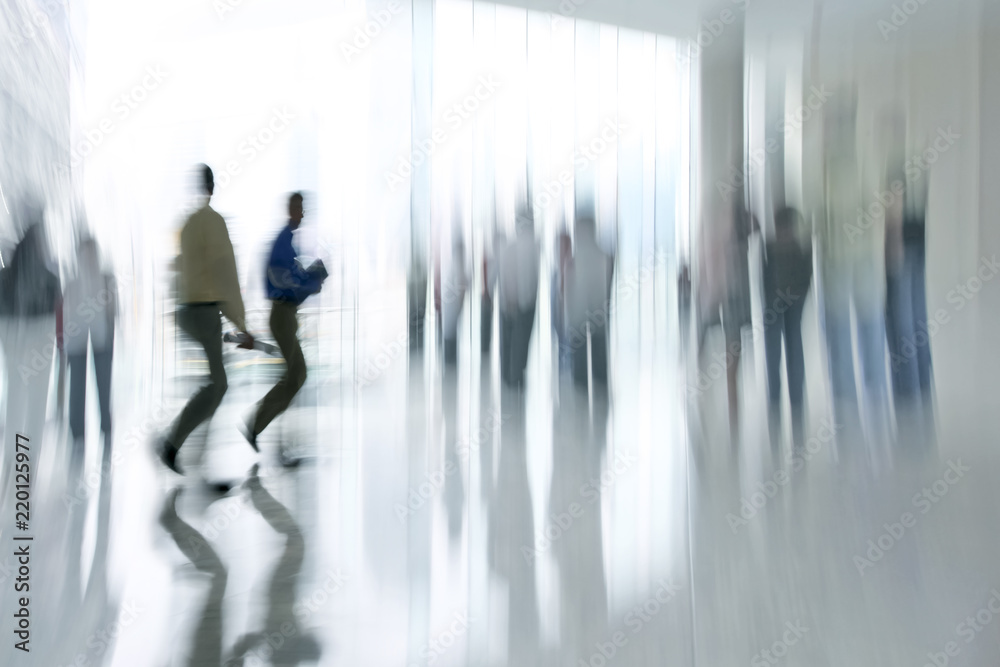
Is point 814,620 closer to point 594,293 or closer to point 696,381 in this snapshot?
point 696,381

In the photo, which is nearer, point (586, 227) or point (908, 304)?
point (908, 304)

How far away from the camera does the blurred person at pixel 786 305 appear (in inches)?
106

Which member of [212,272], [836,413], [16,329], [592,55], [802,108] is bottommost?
[836,413]

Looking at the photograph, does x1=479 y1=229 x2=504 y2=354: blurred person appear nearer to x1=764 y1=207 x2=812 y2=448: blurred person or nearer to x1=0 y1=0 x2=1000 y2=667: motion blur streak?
x1=0 y1=0 x2=1000 y2=667: motion blur streak

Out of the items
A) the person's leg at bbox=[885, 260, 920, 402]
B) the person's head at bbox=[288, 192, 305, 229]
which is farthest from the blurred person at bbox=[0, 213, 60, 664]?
the person's leg at bbox=[885, 260, 920, 402]

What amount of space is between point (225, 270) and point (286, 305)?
11.4 inches

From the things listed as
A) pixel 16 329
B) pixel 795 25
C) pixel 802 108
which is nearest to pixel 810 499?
A: pixel 802 108

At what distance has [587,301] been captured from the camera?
10.4 feet

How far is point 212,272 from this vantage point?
7.39 feet

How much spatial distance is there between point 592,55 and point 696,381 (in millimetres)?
1425

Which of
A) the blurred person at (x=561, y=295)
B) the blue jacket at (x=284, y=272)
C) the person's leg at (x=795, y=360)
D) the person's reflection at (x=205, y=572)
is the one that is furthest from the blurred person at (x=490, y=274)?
the person's reflection at (x=205, y=572)

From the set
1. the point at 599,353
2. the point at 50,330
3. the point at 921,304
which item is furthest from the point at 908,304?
the point at 50,330

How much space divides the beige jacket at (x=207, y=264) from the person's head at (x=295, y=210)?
28 centimetres

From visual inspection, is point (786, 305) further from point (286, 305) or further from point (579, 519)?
point (286, 305)
